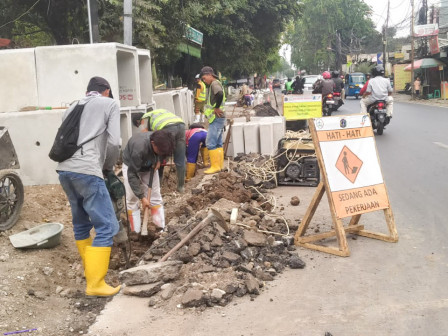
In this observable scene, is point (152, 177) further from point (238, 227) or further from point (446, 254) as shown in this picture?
point (446, 254)

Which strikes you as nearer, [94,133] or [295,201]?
[94,133]

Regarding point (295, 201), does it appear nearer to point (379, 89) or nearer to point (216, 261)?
point (216, 261)

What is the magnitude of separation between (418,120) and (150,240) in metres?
14.5

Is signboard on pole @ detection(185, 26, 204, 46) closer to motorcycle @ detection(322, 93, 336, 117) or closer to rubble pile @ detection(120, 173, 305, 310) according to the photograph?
motorcycle @ detection(322, 93, 336, 117)

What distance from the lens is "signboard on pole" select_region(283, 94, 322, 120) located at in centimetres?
1294

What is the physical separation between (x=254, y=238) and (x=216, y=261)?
25.4 inches

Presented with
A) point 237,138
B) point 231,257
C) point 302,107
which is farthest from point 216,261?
point 302,107

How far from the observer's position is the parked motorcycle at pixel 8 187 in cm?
623

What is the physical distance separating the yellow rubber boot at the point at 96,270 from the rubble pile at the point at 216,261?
0.69 feet

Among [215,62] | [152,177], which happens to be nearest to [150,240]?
[152,177]

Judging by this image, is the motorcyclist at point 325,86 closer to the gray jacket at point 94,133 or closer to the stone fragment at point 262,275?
the stone fragment at point 262,275

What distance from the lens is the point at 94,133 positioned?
463 cm

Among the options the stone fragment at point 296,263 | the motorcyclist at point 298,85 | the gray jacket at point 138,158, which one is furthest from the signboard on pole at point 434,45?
the stone fragment at point 296,263

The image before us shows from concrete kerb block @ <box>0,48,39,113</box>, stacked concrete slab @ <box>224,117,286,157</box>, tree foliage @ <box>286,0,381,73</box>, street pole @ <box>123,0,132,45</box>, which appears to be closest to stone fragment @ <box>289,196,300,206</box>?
stacked concrete slab @ <box>224,117,286,157</box>
